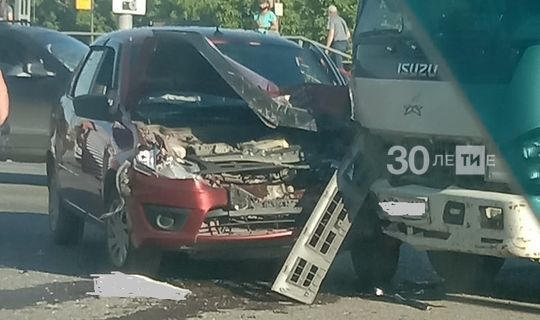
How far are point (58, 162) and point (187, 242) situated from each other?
2.66 metres

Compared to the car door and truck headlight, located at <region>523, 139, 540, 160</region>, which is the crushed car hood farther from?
truck headlight, located at <region>523, 139, 540, 160</region>

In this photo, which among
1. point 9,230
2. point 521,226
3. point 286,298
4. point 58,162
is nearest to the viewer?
point 521,226

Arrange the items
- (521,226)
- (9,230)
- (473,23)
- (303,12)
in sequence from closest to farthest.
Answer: (521,226) < (473,23) < (9,230) < (303,12)

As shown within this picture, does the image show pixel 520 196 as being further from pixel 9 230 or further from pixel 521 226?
Answer: pixel 9 230

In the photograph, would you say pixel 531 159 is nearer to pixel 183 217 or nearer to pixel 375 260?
pixel 375 260

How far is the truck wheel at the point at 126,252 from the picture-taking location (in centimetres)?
952

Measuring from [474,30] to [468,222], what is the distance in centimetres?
122

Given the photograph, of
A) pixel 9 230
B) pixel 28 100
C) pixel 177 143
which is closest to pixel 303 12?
pixel 28 100

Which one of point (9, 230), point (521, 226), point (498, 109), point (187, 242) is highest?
point (498, 109)

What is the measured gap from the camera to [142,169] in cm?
930

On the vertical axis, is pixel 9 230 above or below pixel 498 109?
below

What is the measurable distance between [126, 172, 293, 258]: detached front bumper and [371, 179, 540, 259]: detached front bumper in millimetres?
1065

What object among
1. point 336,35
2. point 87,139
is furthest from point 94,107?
point 336,35

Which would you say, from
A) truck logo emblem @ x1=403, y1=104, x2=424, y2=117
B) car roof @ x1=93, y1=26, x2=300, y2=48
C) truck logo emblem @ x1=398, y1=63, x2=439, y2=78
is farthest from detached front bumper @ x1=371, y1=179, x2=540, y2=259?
car roof @ x1=93, y1=26, x2=300, y2=48
